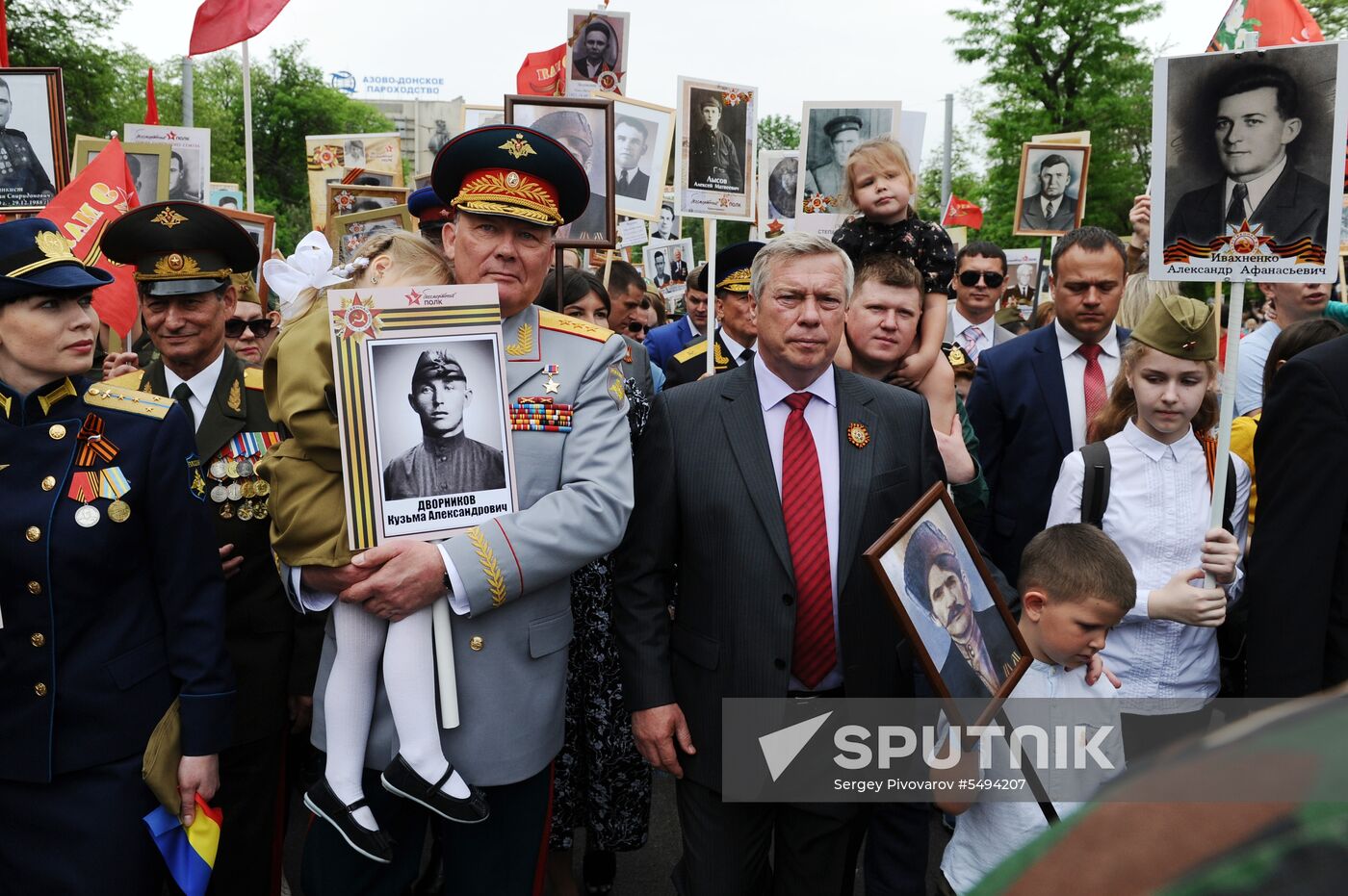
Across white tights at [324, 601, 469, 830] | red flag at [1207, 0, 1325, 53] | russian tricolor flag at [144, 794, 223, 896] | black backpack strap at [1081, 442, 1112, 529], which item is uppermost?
red flag at [1207, 0, 1325, 53]

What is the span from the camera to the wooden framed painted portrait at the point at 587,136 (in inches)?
182

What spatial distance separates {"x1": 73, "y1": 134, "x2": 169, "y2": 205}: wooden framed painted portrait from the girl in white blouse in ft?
17.6

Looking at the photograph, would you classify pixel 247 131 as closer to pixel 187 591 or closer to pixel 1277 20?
pixel 187 591

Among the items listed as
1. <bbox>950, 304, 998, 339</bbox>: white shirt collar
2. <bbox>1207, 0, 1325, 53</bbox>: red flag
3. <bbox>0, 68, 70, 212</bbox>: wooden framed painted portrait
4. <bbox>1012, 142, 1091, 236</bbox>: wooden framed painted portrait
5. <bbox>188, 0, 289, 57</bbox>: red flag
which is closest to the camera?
<bbox>0, 68, 70, 212</bbox>: wooden framed painted portrait

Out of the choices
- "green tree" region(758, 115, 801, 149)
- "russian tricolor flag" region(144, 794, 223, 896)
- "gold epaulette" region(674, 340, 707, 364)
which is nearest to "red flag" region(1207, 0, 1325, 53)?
"gold epaulette" region(674, 340, 707, 364)

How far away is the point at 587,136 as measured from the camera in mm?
4742

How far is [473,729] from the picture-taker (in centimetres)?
265

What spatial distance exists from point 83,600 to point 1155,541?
3.13 meters

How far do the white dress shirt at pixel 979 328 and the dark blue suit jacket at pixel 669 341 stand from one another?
1.84m

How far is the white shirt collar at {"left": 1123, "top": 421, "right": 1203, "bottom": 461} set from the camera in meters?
3.64

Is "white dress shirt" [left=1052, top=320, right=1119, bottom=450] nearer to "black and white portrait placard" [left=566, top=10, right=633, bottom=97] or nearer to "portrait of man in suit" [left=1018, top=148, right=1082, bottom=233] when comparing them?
"black and white portrait placard" [left=566, top=10, right=633, bottom=97]

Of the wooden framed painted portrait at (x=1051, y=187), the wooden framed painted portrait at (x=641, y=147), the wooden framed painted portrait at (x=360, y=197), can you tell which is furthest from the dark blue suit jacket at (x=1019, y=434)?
the wooden framed painted portrait at (x=1051, y=187)

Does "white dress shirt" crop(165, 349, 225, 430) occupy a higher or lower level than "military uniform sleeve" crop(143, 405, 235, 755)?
higher

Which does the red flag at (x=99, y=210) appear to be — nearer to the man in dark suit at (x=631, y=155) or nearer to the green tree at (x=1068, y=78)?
the man in dark suit at (x=631, y=155)
